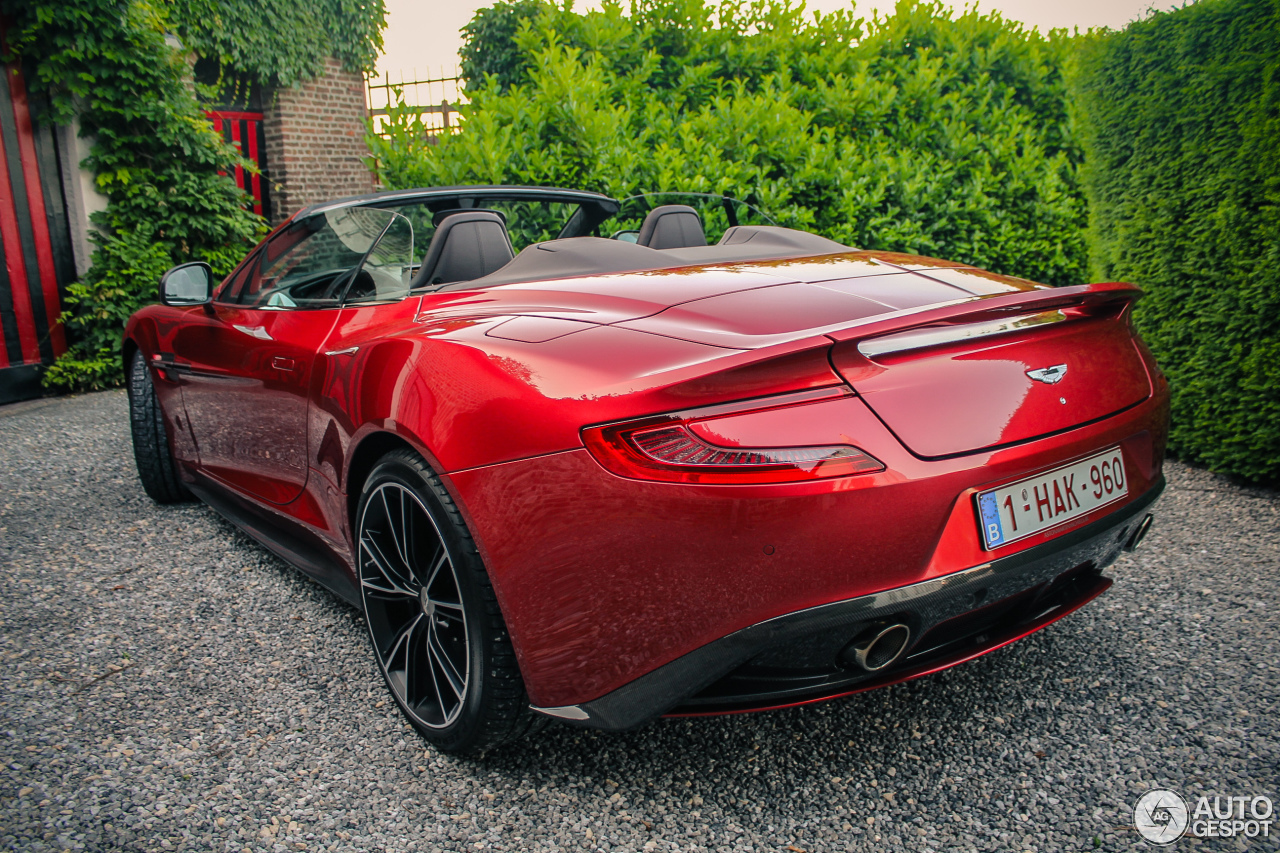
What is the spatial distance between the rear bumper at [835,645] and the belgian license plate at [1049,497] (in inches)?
1.6

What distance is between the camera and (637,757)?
205 centimetres

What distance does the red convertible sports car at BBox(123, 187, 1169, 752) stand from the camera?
5.03 ft

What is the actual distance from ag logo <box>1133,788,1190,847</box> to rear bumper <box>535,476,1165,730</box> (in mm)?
429

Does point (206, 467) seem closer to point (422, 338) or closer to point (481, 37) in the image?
point (422, 338)

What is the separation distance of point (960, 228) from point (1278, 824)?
5.94m

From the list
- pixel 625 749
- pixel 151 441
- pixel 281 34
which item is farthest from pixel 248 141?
pixel 625 749

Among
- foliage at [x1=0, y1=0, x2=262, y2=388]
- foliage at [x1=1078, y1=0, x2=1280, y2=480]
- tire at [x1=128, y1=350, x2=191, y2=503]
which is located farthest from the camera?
foliage at [x1=0, y1=0, x2=262, y2=388]

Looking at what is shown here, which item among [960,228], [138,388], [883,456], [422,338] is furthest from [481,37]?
[883,456]

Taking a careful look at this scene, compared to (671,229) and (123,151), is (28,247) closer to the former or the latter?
(123,151)

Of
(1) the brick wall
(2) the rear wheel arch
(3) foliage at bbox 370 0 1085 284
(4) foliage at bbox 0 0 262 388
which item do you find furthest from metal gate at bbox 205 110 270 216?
(2) the rear wheel arch

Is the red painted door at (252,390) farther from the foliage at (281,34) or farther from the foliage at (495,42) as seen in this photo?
the foliage at (495,42)

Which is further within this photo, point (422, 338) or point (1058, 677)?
point (1058, 677)

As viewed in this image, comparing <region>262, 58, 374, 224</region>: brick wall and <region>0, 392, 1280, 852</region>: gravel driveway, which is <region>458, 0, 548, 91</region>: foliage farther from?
<region>0, 392, 1280, 852</region>: gravel driveway

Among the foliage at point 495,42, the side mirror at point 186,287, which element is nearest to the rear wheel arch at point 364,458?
the side mirror at point 186,287
